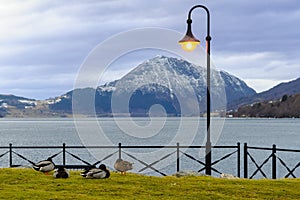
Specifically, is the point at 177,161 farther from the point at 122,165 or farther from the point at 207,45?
the point at 122,165

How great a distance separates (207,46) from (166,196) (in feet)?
31.9

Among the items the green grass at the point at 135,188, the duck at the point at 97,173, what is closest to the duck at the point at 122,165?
the green grass at the point at 135,188

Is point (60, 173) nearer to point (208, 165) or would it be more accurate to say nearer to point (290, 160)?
point (208, 165)

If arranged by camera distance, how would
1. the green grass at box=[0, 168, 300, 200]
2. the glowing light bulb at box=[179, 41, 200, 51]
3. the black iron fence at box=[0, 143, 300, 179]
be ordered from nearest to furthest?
1. the green grass at box=[0, 168, 300, 200]
2. the glowing light bulb at box=[179, 41, 200, 51]
3. the black iron fence at box=[0, 143, 300, 179]

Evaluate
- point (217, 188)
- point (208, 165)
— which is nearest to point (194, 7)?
point (208, 165)

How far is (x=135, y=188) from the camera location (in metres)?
14.8

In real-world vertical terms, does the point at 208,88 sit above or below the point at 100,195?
above

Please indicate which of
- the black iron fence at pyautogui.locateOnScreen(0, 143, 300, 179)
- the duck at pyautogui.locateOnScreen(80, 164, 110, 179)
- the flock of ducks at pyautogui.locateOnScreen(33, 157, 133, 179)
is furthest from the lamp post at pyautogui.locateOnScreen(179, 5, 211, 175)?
the duck at pyautogui.locateOnScreen(80, 164, 110, 179)

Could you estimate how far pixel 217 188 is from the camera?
1524cm

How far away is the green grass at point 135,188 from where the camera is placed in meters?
13.5

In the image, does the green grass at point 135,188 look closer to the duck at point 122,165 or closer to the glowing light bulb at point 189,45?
the duck at point 122,165

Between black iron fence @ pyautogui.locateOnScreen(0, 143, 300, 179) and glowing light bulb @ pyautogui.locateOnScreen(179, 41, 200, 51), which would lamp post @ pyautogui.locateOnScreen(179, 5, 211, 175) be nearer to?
glowing light bulb @ pyautogui.locateOnScreen(179, 41, 200, 51)

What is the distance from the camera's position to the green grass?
44.2 ft

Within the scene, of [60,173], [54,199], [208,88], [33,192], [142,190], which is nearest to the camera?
[54,199]
